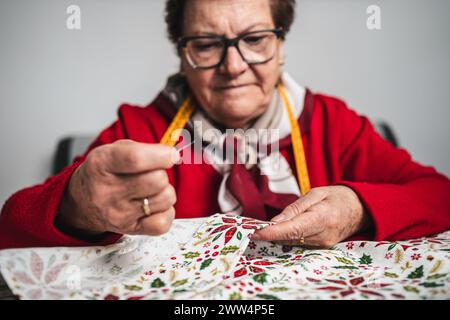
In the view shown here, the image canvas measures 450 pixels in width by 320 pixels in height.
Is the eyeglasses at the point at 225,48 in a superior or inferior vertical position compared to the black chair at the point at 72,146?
superior

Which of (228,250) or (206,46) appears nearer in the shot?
(228,250)

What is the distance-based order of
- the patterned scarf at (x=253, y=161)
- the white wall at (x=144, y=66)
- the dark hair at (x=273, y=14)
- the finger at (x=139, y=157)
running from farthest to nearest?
the white wall at (x=144, y=66) → the dark hair at (x=273, y=14) → the patterned scarf at (x=253, y=161) → the finger at (x=139, y=157)

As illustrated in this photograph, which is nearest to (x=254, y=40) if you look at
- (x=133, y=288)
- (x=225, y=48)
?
(x=225, y=48)

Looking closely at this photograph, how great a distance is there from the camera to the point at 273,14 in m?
1.20

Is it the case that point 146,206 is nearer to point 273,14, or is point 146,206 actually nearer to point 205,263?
point 205,263

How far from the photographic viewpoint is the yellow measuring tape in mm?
1188

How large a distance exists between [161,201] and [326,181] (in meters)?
0.71

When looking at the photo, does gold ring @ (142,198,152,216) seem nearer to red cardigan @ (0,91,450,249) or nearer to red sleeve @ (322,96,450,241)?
red cardigan @ (0,91,450,249)

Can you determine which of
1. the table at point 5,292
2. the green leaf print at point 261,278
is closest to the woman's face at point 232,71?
the green leaf print at point 261,278

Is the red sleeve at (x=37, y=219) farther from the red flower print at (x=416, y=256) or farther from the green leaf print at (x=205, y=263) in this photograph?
the red flower print at (x=416, y=256)

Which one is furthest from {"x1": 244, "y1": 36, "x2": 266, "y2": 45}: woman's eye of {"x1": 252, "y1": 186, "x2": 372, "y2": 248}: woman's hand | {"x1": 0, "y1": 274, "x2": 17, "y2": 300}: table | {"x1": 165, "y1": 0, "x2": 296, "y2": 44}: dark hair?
{"x1": 0, "y1": 274, "x2": 17, "y2": 300}: table

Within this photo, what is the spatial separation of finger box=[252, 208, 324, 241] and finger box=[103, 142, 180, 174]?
0.26 metres

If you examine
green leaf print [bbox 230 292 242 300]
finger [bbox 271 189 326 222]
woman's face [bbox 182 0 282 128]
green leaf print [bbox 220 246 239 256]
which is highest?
woman's face [bbox 182 0 282 128]

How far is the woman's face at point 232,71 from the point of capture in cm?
110
